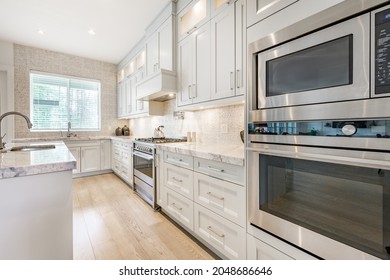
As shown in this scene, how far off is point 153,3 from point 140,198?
2.86 metres

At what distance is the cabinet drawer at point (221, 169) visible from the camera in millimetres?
1285

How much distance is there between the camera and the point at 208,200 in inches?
62.0

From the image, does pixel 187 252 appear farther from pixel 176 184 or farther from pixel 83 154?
pixel 83 154

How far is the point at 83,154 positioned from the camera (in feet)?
13.3

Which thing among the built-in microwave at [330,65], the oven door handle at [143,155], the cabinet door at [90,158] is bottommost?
the cabinet door at [90,158]

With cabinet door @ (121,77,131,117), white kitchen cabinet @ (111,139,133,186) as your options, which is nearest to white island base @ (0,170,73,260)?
white kitchen cabinet @ (111,139,133,186)

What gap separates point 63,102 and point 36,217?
4.25 m

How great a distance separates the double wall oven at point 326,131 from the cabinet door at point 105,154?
4.07 m

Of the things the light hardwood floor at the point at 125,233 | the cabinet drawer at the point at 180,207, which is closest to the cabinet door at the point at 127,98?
the light hardwood floor at the point at 125,233

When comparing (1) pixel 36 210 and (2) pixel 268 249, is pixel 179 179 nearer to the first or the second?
(2) pixel 268 249

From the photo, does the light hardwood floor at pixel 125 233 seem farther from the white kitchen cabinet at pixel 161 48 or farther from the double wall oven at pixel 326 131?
the white kitchen cabinet at pixel 161 48

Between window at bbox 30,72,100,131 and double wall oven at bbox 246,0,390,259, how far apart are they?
4.59 meters

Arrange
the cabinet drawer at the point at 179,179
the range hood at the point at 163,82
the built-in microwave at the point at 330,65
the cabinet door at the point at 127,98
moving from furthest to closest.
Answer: the cabinet door at the point at 127,98, the range hood at the point at 163,82, the cabinet drawer at the point at 179,179, the built-in microwave at the point at 330,65
